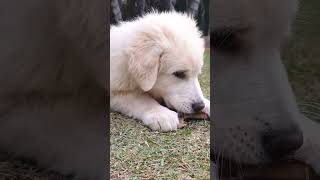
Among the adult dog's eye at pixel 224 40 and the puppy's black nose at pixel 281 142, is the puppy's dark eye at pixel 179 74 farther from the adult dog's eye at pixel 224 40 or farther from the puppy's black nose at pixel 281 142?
→ the puppy's black nose at pixel 281 142

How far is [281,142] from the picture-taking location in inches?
49.9

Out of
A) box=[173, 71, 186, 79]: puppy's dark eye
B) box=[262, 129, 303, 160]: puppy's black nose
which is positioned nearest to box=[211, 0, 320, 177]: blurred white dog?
box=[262, 129, 303, 160]: puppy's black nose

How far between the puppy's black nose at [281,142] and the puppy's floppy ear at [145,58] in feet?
1.12

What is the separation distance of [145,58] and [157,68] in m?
0.04

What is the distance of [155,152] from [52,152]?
279mm

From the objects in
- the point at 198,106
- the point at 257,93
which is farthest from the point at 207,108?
the point at 257,93

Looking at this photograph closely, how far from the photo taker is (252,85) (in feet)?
4.23

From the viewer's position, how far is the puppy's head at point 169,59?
131cm

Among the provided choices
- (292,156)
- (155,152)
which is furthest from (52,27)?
(292,156)

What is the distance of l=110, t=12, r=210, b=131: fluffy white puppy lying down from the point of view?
4.31 feet

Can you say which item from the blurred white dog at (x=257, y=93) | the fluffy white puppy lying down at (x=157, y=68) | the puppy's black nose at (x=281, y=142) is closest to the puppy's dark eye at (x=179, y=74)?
the fluffy white puppy lying down at (x=157, y=68)

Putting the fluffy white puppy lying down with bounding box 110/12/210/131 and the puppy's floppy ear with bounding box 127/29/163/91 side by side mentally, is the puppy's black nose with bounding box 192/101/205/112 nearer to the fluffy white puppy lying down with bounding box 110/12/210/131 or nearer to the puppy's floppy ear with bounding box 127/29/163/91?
the fluffy white puppy lying down with bounding box 110/12/210/131

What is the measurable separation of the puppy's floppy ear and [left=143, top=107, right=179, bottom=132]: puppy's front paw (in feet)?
0.24

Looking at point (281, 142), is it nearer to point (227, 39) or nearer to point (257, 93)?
point (257, 93)
